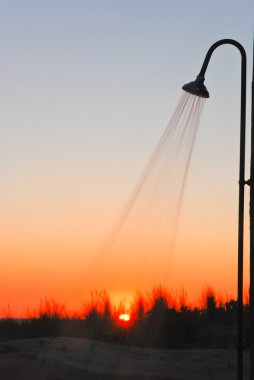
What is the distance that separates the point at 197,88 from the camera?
11.0 metres

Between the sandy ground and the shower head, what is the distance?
6701 mm

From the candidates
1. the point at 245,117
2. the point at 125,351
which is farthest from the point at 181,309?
the point at 245,117

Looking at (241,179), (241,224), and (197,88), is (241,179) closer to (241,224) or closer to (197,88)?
(241,224)

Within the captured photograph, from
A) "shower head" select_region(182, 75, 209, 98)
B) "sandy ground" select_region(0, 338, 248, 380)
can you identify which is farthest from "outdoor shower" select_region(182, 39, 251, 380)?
"sandy ground" select_region(0, 338, 248, 380)

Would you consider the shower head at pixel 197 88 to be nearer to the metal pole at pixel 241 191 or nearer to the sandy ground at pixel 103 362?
the metal pole at pixel 241 191

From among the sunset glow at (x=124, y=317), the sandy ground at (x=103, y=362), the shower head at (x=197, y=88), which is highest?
the sunset glow at (x=124, y=317)

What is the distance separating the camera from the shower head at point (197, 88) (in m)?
11.0

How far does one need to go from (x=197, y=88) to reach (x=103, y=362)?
8.29m

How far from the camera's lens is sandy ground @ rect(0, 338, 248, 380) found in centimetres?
1623

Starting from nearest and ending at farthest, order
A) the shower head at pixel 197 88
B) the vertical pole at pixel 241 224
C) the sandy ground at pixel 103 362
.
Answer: the vertical pole at pixel 241 224 < the shower head at pixel 197 88 < the sandy ground at pixel 103 362

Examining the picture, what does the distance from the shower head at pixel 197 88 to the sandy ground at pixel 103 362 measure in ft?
22.0

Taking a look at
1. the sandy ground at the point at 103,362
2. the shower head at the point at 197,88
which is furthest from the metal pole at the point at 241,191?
the sandy ground at the point at 103,362

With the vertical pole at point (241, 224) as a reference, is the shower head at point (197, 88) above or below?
above

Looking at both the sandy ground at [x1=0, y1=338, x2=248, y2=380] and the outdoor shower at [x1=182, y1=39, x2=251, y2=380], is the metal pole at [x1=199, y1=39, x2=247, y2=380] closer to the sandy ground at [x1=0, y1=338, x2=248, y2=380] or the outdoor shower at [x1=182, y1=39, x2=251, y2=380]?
the outdoor shower at [x1=182, y1=39, x2=251, y2=380]
